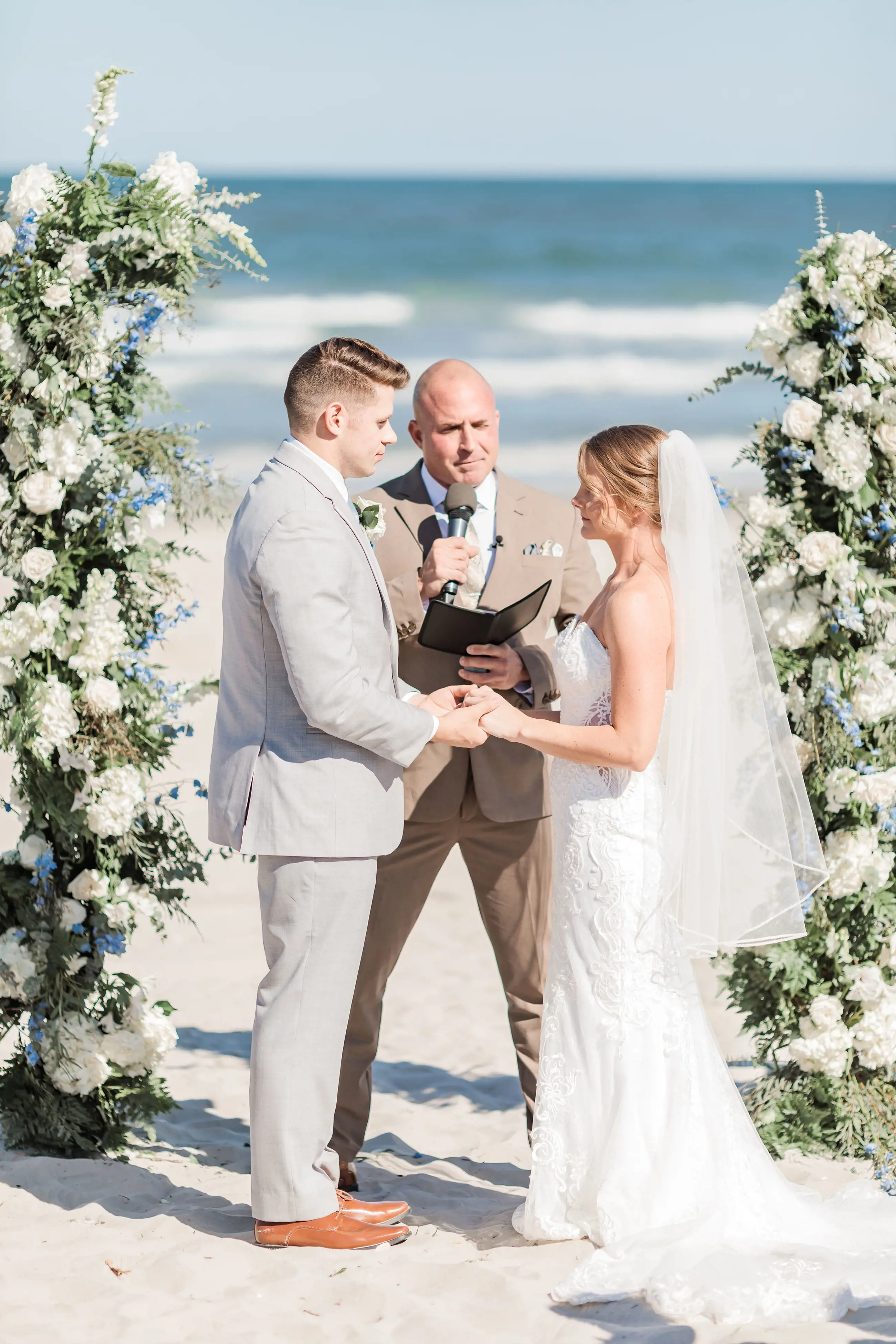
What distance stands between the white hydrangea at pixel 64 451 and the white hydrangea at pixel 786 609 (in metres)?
2.15

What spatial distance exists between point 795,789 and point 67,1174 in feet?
8.19

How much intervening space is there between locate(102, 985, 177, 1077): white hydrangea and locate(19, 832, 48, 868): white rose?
0.53m

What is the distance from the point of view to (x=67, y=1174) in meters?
4.07

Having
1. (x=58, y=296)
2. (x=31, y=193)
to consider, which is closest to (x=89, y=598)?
(x=58, y=296)

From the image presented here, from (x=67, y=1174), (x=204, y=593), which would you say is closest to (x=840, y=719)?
(x=67, y=1174)

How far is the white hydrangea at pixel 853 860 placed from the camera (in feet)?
13.8

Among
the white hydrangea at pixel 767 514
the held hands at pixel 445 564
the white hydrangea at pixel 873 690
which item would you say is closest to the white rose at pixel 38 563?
the held hands at pixel 445 564

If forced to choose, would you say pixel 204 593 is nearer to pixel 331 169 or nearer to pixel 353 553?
pixel 353 553

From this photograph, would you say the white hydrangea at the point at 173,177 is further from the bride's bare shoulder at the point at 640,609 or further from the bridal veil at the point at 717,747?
the bride's bare shoulder at the point at 640,609

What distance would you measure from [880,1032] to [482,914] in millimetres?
1302

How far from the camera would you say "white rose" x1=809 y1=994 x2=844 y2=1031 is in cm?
417

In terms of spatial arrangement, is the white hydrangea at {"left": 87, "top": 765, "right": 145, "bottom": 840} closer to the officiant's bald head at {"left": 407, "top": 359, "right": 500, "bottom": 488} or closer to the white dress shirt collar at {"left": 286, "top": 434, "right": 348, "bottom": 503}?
the white dress shirt collar at {"left": 286, "top": 434, "right": 348, "bottom": 503}

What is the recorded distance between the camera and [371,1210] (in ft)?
12.0

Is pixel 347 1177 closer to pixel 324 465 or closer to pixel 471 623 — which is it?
pixel 471 623
